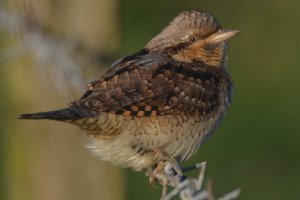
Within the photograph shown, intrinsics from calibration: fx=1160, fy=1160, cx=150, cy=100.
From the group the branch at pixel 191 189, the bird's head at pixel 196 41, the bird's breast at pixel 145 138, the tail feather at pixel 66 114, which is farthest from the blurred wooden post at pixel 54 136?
the branch at pixel 191 189

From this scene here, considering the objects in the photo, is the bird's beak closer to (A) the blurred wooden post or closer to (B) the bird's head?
(B) the bird's head

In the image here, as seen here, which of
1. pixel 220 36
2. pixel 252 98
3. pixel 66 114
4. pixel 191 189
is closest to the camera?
pixel 191 189

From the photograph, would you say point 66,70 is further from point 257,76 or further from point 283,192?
point 257,76

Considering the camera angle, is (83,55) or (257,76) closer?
(83,55)

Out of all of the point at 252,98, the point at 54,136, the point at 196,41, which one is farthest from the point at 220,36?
the point at 252,98

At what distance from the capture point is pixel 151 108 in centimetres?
552

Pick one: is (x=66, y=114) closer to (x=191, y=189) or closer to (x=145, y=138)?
(x=145, y=138)

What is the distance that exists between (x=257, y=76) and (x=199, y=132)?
5426 mm

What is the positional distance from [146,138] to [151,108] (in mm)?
156

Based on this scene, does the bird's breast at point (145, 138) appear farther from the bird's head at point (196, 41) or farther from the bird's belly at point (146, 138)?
the bird's head at point (196, 41)

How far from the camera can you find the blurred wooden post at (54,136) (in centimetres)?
648

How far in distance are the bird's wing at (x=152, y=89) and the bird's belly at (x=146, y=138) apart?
0.18ft

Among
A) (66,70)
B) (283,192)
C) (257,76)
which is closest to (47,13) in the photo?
(66,70)

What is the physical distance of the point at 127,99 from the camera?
5.45 meters
